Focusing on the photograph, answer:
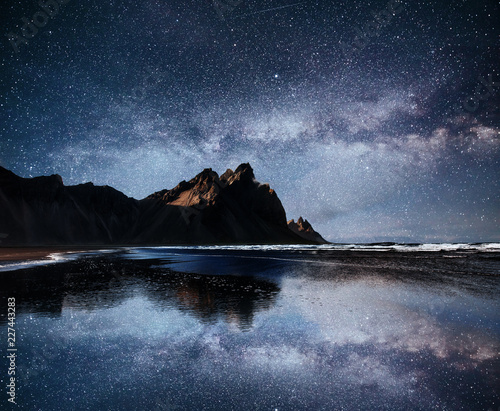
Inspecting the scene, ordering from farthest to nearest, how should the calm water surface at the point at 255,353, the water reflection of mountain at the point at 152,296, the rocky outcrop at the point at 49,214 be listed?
the rocky outcrop at the point at 49,214, the water reflection of mountain at the point at 152,296, the calm water surface at the point at 255,353

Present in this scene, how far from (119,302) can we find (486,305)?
15167 millimetres

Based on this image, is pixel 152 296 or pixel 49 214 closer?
pixel 152 296

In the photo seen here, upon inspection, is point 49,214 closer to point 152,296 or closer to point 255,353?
point 152,296

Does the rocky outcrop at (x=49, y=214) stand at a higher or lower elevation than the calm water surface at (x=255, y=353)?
higher

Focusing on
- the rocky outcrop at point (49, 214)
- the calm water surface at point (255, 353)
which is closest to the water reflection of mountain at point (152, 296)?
the calm water surface at point (255, 353)

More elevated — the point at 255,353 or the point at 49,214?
the point at 49,214

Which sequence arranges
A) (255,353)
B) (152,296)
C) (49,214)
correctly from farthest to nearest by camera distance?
(49,214), (152,296), (255,353)

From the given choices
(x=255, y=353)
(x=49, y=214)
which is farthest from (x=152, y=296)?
(x=49, y=214)

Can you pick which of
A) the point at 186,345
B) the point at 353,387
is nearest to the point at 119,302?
the point at 186,345

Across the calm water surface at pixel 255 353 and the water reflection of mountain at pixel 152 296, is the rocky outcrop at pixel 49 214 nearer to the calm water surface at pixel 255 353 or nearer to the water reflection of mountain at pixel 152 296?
the water reflection of mountain at pixel 152 296

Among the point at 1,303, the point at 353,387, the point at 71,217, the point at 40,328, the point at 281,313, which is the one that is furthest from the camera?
the point at 71,217

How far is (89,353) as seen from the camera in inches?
264

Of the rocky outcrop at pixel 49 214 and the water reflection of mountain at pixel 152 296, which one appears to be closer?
the water reflection of mountain at pixel 152 296

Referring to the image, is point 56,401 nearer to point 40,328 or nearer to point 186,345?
point 186,345
